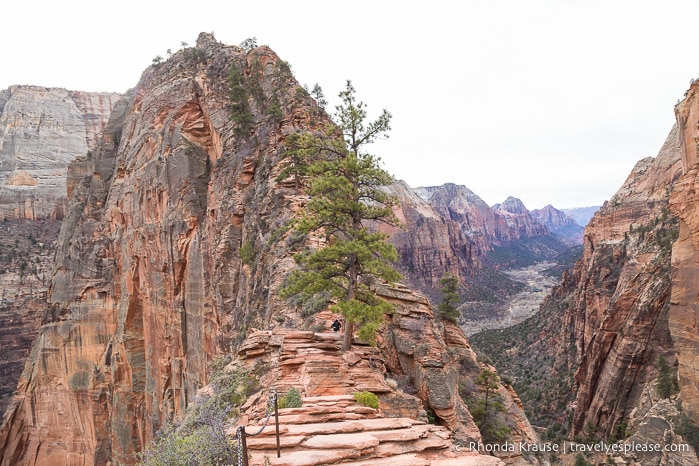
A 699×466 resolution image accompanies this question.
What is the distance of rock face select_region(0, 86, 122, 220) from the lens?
78.0 metres

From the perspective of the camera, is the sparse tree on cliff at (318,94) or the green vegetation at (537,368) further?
the green vegetation at (537,368)

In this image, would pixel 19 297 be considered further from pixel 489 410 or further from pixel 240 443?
pixel 240 443

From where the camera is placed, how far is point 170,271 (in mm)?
31172

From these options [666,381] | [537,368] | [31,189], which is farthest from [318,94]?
[31,189]

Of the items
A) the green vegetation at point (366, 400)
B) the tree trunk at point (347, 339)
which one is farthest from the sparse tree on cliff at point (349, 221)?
the green vegetation at point (366, 400)

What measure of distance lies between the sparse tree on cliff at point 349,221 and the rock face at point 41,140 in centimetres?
8885

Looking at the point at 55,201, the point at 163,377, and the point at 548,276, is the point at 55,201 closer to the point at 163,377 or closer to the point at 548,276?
the point at 163,377

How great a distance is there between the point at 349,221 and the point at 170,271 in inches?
922

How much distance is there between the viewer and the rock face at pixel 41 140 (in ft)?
256

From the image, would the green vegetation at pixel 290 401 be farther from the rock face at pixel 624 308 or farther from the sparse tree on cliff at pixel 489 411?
the rock face at pixel 624 308

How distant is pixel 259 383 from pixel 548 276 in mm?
194808

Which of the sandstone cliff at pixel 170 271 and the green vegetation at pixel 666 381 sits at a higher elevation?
the sandstone cliff at pixel 170 271

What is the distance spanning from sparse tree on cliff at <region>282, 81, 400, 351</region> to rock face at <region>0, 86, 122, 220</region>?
8885cm

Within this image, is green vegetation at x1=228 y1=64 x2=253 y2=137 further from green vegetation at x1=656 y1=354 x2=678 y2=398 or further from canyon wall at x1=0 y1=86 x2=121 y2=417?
canyon wall at x1=0 y1=86 x2=121 y2=417
